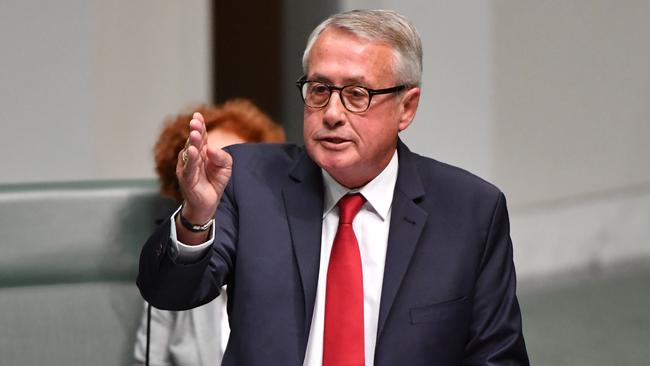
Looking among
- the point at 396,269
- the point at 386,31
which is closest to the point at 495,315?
the point at 396,269

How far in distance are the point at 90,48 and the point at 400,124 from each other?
85.9 inches

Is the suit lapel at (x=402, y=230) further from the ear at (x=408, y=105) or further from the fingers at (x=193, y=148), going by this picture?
the fingers at (x=193, y=148)

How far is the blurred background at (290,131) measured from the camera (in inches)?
106

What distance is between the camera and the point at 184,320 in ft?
8.71

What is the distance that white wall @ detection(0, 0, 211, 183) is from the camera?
148 inches

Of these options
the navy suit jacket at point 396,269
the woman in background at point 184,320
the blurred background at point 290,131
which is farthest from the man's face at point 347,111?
the blurred background at point 290,131

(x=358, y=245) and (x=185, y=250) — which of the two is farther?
(x=358, y=245)

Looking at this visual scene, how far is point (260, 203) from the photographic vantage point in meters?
2.01

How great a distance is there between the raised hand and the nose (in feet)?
0.60

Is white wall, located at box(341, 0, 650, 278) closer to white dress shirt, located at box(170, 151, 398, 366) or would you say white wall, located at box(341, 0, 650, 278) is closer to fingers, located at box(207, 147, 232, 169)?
white dress shirt, located at box(170, 151, 398, 366)

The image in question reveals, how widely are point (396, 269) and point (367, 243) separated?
0.09m

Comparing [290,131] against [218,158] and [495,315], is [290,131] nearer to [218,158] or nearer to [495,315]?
[495,315]

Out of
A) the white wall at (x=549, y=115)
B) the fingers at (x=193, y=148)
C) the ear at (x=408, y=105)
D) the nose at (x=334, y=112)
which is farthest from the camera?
the white wall at (x=549, y=115)

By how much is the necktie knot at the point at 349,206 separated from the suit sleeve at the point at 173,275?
219mm
